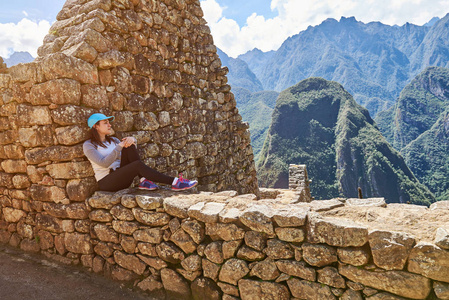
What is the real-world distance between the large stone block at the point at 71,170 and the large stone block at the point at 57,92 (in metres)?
0.71

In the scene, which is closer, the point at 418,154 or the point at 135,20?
the point at 135,20

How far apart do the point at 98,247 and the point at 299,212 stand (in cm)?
231

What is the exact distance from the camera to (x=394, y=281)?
1.79 metres

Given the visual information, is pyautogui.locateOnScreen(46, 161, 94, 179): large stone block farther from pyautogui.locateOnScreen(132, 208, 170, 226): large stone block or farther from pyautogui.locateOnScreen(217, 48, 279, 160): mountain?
pyautogui.locateOnScreen(217, 48, 279, 160): mountain

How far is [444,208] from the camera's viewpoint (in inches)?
85.6

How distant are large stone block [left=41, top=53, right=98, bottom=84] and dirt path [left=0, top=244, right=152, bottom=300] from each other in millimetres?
2195

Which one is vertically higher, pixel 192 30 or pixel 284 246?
pixel 192 30

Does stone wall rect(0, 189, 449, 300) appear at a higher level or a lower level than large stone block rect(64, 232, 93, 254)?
higher

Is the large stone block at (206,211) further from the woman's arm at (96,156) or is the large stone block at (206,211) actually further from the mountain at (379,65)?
the mountain at (379,65)

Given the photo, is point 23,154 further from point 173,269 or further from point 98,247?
point 173,269

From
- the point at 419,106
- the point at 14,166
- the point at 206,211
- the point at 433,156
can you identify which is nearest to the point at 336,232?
the point at 206,211

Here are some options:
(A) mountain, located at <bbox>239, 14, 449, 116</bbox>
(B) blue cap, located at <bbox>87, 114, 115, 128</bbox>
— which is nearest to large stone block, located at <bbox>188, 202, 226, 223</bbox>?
(B) blue cap, located at <bbox>87, 114, 115, 128</bbox>

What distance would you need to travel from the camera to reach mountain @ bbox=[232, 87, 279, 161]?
3898 inches

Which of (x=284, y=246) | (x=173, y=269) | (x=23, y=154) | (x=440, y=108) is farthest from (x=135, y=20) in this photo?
(x=440, y=108)
